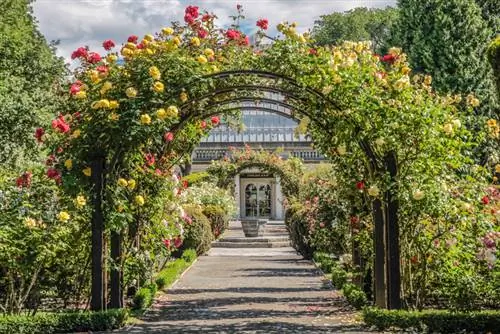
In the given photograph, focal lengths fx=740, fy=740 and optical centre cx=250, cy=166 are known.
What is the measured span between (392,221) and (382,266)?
688 millimetres

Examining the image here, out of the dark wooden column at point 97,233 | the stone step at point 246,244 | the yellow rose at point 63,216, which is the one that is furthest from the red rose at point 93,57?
the stone step at point 246,244

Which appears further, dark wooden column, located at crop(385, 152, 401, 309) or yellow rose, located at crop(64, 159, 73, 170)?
dark wooden column, located at crop(385, 152, 401, 309)

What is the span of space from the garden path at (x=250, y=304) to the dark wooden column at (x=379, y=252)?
0.46 m

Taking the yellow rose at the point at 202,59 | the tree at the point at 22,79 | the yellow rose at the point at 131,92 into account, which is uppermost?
the tree at the point at 22,79

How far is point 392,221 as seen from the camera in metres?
8.21

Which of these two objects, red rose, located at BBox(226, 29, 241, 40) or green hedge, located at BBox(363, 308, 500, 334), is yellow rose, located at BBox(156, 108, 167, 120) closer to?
red rose, located at BBox(226, 29, 241, 40)

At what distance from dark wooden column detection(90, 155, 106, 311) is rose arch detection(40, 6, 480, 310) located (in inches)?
0.4

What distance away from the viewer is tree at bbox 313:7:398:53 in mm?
46938

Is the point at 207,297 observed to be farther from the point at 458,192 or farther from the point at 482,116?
the point at 482,116

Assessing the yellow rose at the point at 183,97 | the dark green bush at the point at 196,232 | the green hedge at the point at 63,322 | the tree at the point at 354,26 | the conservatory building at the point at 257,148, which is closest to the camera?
the green hedge at the point at 63,322

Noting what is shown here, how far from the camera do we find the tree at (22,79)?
2029 centimetres

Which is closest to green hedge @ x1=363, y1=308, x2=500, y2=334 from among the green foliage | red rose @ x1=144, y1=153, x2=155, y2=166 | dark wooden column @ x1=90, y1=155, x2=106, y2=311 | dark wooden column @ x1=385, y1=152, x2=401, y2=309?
dark wooden column @ x1=385, y1=152, x2=401, y2=309

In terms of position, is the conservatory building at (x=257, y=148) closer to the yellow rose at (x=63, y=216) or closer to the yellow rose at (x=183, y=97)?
the yellow rose at (x=183, y=97)

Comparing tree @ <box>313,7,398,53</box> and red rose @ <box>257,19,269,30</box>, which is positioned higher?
tree @ <box>313,7,398,53</box>
